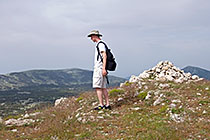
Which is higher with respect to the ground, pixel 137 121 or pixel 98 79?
pixel 98 79

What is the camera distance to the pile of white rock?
1689 centimetres

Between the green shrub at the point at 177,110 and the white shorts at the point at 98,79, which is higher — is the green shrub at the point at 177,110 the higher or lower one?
the lower one

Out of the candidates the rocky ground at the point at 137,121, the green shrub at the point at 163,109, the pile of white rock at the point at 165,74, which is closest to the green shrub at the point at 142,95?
the rocky ground at the point at 137,121

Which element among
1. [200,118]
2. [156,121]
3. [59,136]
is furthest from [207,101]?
A: [59,136]

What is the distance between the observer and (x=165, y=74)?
17906mm

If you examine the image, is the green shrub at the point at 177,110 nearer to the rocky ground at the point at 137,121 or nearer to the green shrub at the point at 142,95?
the rocky ground at the point at 137,121

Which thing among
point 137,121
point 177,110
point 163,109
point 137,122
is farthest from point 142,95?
point 137,122

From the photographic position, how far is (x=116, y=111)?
10148mm

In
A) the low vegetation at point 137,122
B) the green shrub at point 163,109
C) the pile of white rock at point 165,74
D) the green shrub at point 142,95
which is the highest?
the pile of white rock at point 165,74

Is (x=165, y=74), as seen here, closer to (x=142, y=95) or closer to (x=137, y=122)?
(x=142, y=95)

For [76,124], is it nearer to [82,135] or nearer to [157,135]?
[82,135]

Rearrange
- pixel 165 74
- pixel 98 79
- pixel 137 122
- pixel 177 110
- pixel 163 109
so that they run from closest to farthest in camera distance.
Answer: pixel 137 122, pixel 177 110, pixel 163 109, pixel 98 79, pixel 165 74

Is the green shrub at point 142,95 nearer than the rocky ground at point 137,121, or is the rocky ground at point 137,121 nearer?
the rocky ground at point 137,121

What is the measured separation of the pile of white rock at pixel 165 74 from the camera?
55.4ft
